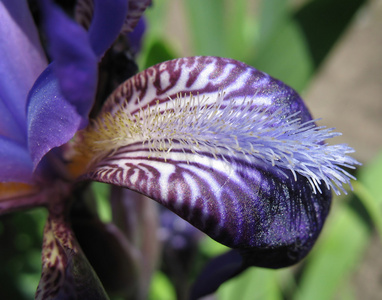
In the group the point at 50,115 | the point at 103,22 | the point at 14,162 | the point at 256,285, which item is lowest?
the point at 256,285

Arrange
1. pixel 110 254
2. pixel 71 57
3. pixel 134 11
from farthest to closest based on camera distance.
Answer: pixel 110 254, pixel 134 11, pixel 71 57

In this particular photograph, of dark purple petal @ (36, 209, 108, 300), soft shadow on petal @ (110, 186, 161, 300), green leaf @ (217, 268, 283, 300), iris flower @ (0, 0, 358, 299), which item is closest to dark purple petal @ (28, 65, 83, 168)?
iris flower @ (0, 0, 358, 299)

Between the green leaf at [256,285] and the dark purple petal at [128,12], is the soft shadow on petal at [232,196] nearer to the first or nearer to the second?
the dark purple petal at [128,12]

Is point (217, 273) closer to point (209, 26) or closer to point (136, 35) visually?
point (136, 35)

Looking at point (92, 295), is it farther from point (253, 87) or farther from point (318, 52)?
point (318, 52)

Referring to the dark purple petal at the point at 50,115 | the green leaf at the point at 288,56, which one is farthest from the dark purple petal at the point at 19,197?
the green leaf at the point at 288,56

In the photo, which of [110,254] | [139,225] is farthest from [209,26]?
[110,254]
